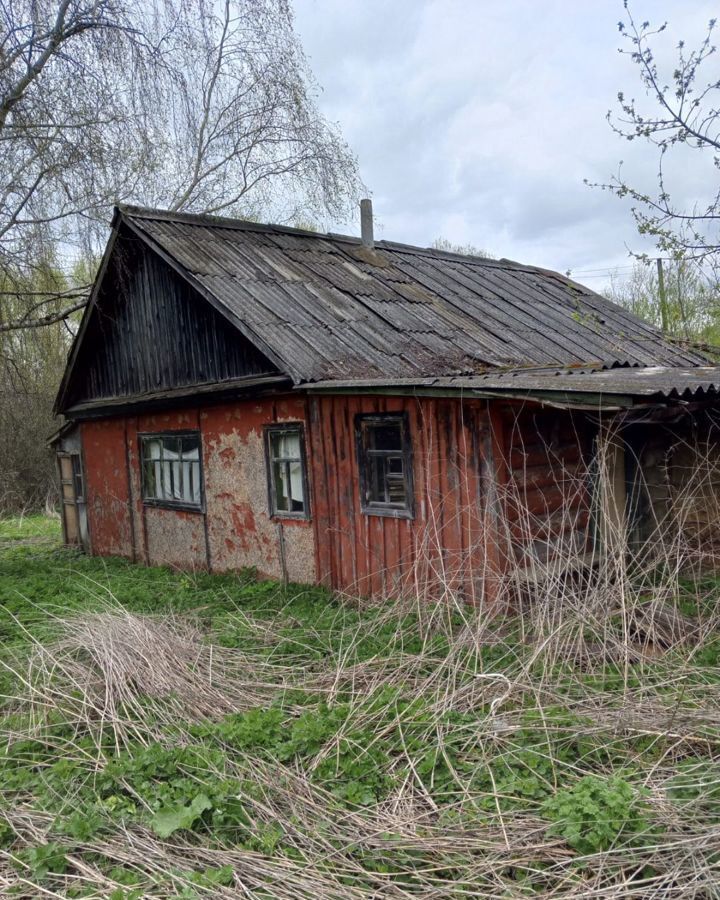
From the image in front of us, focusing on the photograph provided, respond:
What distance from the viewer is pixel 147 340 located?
11.1m

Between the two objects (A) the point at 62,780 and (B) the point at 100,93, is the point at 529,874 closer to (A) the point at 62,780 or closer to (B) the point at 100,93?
(A) the point at 62,780

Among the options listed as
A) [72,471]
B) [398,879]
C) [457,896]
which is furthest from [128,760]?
[72,471]

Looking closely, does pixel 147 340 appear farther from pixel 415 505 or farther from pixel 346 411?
pixel 415 505

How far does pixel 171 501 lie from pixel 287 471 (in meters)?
2.78

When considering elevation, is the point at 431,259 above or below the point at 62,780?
above

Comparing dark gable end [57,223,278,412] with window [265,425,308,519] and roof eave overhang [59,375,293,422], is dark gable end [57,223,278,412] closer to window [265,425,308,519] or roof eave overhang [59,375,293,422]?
roof eave overhang [59,375,293,422]

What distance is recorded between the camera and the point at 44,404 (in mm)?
20703

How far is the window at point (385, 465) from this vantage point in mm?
7688

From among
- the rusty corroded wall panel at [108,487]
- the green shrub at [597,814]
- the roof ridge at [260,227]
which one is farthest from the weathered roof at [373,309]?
the green shrub at [597,814]

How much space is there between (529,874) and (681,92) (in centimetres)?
668

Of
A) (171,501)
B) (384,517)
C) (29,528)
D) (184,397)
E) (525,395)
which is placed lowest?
(29,528)

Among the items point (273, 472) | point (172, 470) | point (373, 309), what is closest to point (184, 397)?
point (172, 470)

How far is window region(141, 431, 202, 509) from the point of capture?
10.5 metres

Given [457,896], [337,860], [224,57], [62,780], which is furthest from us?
[224,57]
